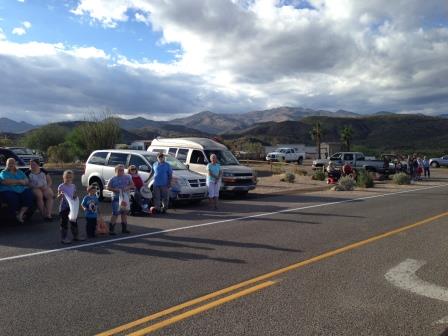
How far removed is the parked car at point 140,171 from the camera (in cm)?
1448

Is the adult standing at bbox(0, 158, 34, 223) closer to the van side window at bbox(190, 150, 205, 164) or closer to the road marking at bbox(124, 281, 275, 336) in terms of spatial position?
the road marking at bbox(124, 281, 275, 336)

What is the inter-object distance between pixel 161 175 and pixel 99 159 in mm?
3794

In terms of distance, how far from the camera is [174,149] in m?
18.6

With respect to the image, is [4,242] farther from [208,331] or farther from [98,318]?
[208,331]

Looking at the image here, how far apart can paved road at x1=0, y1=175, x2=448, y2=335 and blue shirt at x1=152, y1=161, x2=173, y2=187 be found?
2.01 metres

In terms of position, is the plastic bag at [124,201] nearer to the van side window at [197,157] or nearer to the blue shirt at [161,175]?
the blue shirt at [161,175]

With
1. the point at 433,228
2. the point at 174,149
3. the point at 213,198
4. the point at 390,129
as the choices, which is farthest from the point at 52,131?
the point at 390,129

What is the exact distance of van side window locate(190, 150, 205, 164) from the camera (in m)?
17.8

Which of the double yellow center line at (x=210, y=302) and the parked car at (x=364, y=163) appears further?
the parked car at (x=364, y=163)

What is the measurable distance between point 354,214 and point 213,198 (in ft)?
13.7

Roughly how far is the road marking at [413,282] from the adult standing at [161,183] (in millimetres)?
7387

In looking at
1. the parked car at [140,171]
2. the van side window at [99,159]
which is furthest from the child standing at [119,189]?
the van side window at [99,159]

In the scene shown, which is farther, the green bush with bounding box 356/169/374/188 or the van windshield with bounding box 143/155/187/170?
the green bush with bounding box 356/169/374/188

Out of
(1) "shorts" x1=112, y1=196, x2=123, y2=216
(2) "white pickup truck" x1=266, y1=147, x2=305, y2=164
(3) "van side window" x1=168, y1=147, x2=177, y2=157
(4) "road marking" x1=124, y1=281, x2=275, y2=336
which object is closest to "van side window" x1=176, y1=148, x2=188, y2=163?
(3) "van side window" x1=168, y1=147, x2=177, y2=157
